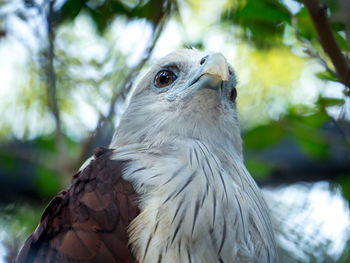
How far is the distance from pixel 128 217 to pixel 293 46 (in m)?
2.70

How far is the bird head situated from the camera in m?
3.99

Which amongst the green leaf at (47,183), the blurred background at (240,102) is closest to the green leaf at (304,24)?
the blurred background at (240,102)

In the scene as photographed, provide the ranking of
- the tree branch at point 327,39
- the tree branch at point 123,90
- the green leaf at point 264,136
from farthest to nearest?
1. the green leaf at point 264,136
2. the tree branch at point 123,90
3. the tree branch at point 327,39

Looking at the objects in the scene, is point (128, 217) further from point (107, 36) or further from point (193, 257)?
point (107, 36)

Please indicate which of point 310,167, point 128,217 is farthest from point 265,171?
point 128,217

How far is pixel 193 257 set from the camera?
325 centimetres

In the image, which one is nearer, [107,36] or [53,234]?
[53,234]

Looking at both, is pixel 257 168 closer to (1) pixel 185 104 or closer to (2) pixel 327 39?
(1) pixel 185 104

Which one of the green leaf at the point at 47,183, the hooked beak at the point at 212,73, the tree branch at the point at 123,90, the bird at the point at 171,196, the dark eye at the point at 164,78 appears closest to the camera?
the bird at the point at 171,196

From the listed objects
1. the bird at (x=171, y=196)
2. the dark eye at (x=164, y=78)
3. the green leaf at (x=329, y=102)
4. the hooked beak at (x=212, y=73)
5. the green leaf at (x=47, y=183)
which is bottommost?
the green leaf at (x=47, y=183)

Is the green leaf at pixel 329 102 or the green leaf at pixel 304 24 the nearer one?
the green leaf at pixel 304 24

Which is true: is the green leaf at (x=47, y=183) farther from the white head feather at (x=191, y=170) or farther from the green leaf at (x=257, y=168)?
the white head feather at (x=191, y=170)

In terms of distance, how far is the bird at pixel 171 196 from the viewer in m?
3.32

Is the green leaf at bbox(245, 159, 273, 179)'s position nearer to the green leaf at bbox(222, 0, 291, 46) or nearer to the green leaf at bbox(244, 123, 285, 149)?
the green leaf at bbox(244, 123, 285, 149)
